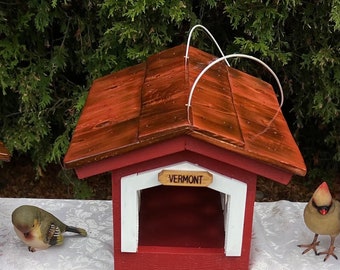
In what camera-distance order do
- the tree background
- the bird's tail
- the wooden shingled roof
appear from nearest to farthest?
the wooden shingled roof < the bird's tail < the tree background

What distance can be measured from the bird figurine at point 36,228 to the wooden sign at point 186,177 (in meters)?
0.36

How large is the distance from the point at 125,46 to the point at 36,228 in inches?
36.2

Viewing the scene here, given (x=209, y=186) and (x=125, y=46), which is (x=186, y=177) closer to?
(x=209, y=186)

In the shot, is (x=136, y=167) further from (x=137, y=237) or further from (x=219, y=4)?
(x=219, y=4)

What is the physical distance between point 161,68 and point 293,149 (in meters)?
0.40

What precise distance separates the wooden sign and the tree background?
0.82 meters

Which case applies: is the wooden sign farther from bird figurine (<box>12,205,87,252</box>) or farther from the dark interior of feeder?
bird figurine (<box>12,205,87,252</box>)

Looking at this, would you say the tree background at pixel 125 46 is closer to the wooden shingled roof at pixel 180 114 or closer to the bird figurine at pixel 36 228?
the wooden shingled roof at pixel 180 114

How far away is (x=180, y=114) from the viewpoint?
1037 mm

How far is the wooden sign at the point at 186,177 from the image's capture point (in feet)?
→ 3.58

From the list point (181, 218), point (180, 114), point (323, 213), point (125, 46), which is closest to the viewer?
point (180, 114)

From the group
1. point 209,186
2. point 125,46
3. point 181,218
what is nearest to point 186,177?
point 209,186

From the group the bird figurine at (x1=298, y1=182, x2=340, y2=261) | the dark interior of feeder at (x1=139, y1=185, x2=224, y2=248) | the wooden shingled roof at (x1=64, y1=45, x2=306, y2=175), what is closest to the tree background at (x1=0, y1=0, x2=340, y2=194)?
the wooden shingled roof at (x1=64, y1=45, x2=306, y2=175)

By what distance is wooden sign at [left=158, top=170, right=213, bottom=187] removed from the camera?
109 centimetres
